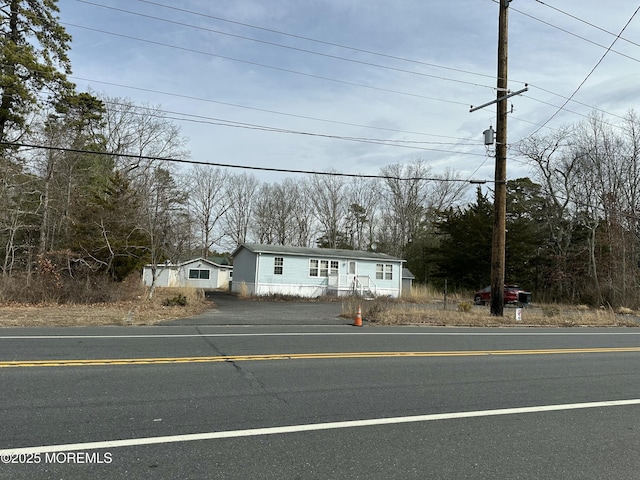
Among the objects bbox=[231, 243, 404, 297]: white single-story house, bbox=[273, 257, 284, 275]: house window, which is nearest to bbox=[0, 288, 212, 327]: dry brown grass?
bbox=[231, 243, 404, 297]: white single-story house

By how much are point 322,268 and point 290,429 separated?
2766 cm

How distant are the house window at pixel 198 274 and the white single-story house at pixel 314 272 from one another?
41.4ft

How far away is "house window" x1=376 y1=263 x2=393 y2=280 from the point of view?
33.4 meters

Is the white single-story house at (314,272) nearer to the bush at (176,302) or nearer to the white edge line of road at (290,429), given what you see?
the bush at (176,302)

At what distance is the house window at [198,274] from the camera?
148 feet

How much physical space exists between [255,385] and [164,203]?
61.5ft

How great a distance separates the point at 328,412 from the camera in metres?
4.84

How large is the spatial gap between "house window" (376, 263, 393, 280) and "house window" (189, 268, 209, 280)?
20.5 metres

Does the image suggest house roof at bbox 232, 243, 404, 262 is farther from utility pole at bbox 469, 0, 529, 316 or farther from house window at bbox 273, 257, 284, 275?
utility pole at bbox 469, 0, 529, 316

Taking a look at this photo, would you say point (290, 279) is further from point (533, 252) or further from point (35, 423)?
point (35, 423)

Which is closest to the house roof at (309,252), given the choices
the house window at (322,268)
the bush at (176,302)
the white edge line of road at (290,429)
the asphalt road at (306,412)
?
the house window at (322,268)

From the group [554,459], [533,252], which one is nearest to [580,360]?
[554,459]

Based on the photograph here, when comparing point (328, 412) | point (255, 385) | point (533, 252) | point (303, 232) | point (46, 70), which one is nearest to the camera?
point (328, 412)

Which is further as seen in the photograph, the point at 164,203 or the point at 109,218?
the point at 164,203
